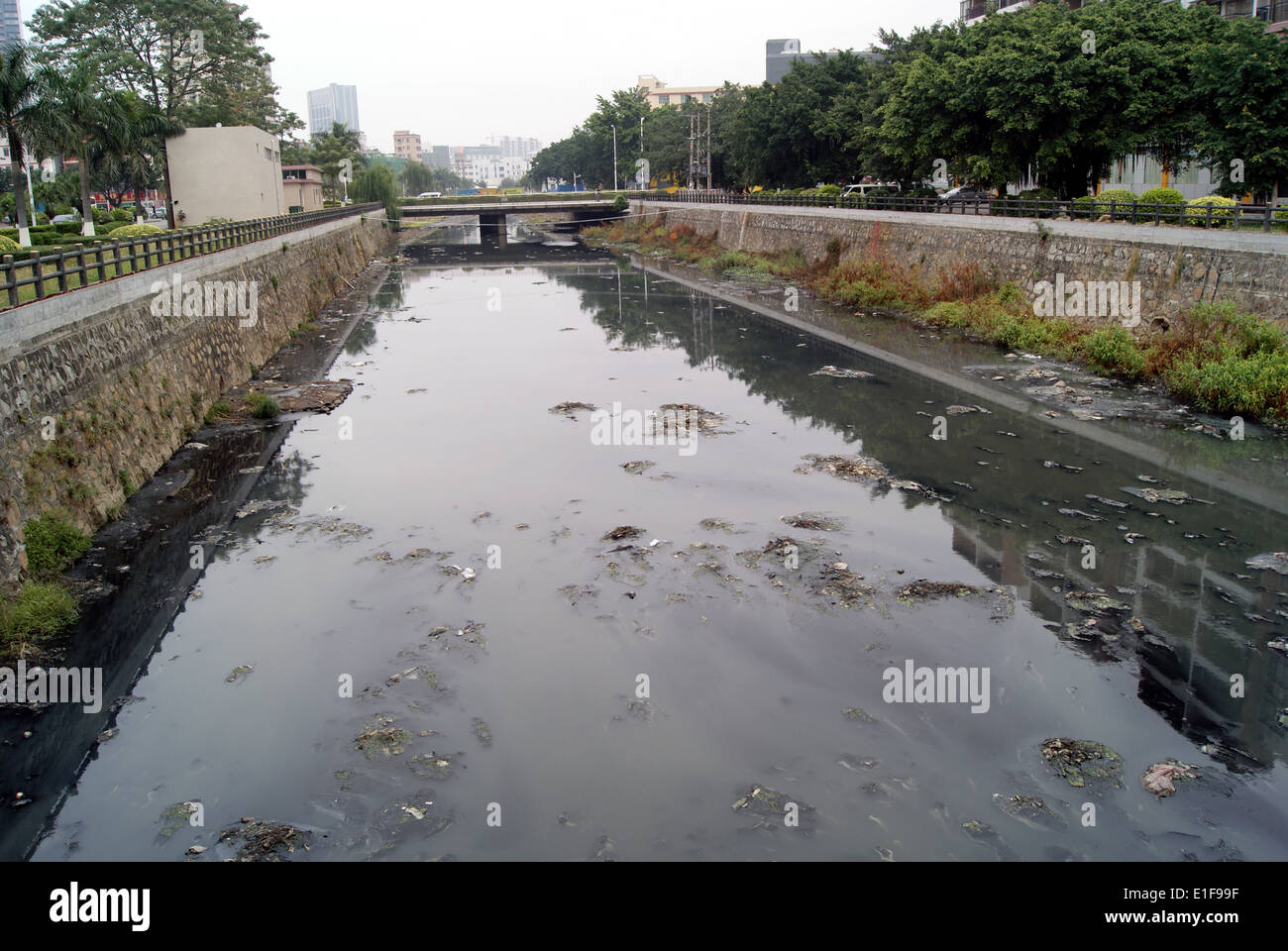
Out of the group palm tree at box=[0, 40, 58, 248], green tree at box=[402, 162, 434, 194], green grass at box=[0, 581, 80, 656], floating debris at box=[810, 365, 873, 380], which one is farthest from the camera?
green tree at box=[402, 162, 434, 194]

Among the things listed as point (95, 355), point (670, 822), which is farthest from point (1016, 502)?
point (95, 355)

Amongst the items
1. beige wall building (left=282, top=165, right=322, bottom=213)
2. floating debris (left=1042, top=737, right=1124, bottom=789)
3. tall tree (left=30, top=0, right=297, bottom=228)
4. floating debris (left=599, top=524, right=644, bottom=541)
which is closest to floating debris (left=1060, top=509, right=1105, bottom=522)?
floating debris (left=1042, top=737, right=1124, bottom=789)

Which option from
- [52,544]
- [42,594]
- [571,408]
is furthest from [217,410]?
[42,594]

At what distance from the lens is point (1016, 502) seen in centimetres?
1691

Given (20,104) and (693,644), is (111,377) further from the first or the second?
(20,104)

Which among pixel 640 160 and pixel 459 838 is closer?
pixel 459 838

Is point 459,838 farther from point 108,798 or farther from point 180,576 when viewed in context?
point 180,576

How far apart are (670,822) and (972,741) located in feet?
11.0

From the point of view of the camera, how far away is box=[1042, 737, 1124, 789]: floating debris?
9516 millimetres
